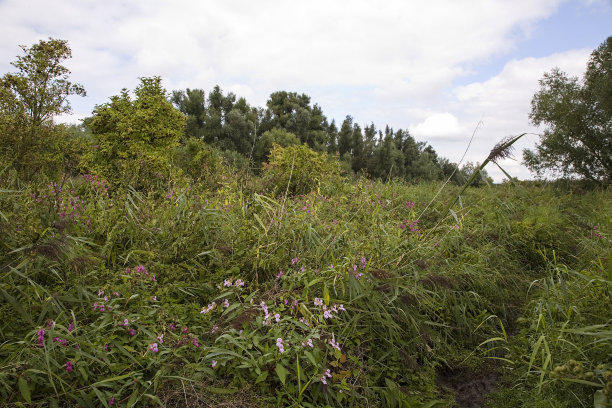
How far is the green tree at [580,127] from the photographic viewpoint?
412 inches

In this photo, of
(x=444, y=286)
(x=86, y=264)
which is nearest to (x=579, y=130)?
(x=444, y=286)

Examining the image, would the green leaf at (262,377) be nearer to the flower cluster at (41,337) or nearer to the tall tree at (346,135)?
the flower cluster at (41,337)

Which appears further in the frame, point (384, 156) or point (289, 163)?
point (384, 156)

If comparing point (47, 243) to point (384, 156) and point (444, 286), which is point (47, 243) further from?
point (384, 156)

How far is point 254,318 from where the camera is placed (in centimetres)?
224

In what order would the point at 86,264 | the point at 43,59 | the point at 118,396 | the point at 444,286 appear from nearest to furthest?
1. the point at 118,396
2. the point at 86,264
3. the point at 444,286
4. the point at 43,59

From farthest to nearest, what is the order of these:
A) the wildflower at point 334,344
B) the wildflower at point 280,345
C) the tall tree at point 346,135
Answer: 1. the tall tree at point 346,135
2. the wildflower at point 334,344
3. the wildflower at point 280,345

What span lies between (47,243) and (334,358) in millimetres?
1796

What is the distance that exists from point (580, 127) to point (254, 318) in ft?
40.8

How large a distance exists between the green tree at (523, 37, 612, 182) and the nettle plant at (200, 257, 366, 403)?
37.9ft

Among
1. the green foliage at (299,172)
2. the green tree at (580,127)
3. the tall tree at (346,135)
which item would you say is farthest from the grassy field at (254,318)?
the tall tree at (346,135)

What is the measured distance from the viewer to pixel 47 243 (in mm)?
2043

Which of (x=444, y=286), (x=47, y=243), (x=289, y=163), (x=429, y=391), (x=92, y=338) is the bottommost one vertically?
(x=429, y=391)

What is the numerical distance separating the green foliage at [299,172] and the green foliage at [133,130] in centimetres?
191
